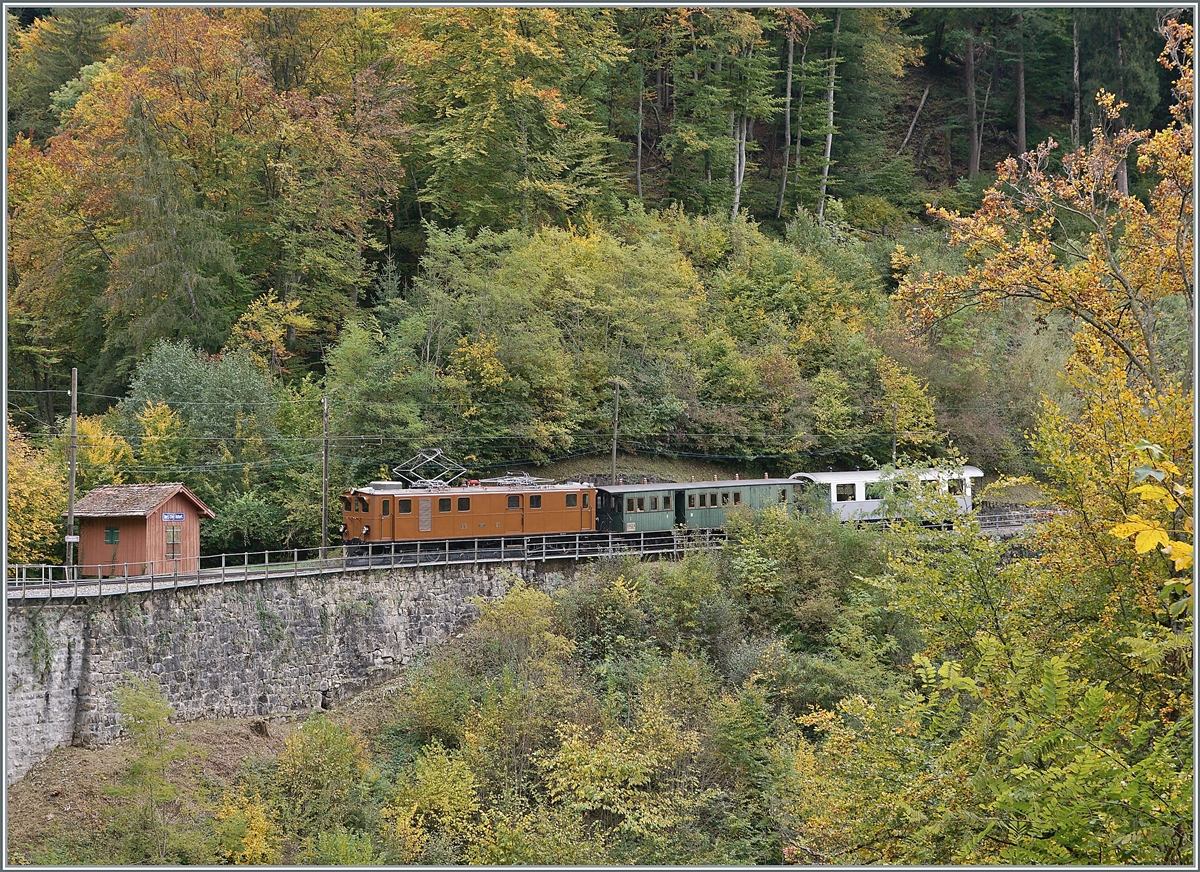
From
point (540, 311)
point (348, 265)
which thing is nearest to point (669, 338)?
point (540, 311)

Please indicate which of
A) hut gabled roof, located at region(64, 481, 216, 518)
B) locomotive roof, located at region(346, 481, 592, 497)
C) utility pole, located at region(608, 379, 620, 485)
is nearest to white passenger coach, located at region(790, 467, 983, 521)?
utility pole, located at region(608, 379, 620, 485)

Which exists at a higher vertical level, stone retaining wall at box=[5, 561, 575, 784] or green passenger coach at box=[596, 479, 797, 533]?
green passenger coach at box=[596, 479, 797, 533]

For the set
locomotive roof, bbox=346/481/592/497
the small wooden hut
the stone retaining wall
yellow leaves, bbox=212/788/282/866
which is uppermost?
locomotive roof, bbox=346/481/592/497

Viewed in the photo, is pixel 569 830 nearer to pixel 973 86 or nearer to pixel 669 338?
pixel 669 338

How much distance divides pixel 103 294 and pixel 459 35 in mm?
16835

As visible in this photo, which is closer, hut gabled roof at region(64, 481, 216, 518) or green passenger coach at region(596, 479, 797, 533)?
hut gabled roof at region(64, 481, 216, 518)

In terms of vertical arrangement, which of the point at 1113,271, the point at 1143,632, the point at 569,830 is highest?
the point at 1113,271

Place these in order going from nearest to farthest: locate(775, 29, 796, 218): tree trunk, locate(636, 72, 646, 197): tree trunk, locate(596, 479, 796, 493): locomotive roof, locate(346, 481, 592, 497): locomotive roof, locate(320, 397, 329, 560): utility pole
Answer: locate(320, 397, 329, 560): utility pole < locate(346, 481, 592, 497): locomotive roof < locate(596, 479, 796, 493): locomotive roof < locate(636, 72, 646, 197): tree trunk < locate(775, 29, 796, 218): tree trunk

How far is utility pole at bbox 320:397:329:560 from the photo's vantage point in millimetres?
27750

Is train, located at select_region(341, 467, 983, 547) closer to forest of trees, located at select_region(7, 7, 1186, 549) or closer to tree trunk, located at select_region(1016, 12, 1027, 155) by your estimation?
forest of trees, located at select_region(7, 7, 1186, 549)

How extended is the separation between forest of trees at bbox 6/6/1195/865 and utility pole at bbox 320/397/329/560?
0.47 meters

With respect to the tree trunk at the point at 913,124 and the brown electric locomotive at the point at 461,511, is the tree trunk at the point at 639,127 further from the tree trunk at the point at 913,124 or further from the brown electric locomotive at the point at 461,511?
the brown electric locomotive at the point at 461,511

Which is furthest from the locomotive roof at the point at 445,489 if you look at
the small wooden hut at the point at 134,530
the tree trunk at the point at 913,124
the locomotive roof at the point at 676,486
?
the tree trunk at the point at 913,124

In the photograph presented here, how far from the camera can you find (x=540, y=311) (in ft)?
127
